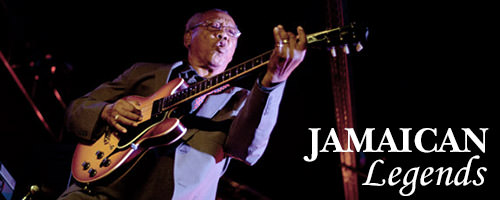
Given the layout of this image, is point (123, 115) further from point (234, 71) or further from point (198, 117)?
point (234, 71)

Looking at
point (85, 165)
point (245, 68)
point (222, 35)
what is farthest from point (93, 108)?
point (245, 68)

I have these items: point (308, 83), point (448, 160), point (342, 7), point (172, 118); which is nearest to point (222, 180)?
point (308, 83)

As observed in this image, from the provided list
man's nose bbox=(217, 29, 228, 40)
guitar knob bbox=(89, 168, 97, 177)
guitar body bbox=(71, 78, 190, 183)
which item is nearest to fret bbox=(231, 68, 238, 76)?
guitar body bbox=(71, 78, 190, 183)

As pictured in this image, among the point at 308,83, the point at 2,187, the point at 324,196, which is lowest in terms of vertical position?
the point at 324,196

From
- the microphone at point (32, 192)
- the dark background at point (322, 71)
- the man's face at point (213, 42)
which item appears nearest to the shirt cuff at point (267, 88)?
the man's face at point (213, 42)

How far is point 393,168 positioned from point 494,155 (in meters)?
0.85

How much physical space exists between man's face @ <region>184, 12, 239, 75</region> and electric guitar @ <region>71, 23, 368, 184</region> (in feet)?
1.02

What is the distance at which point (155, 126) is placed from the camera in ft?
6.79

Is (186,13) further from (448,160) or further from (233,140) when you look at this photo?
(448,160)

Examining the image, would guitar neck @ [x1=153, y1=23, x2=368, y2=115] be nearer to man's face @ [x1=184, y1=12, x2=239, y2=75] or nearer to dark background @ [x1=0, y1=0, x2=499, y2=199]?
man's face @ [x1=184, y1=12, x2=239, y2=75]

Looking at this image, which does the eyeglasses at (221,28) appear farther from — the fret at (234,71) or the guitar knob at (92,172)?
the guitar knob at (92,172)

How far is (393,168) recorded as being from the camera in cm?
356

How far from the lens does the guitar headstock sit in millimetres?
1726

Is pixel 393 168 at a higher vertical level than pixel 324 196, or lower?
higher
